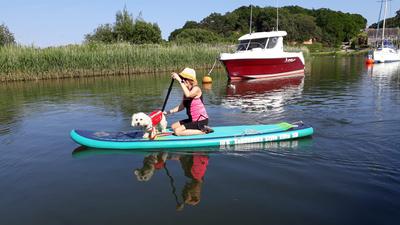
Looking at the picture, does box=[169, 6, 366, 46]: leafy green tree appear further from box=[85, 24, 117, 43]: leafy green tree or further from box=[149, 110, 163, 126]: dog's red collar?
box=[149, 110, 163, 126]: dog's red collar

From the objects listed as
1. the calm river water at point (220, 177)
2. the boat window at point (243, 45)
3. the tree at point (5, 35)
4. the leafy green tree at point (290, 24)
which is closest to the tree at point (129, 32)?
the tree at point (5, 35)

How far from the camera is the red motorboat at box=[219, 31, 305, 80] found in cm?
2173

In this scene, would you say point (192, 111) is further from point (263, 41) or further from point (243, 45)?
point (243, 45)

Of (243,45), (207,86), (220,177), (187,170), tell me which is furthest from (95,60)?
(220,177)

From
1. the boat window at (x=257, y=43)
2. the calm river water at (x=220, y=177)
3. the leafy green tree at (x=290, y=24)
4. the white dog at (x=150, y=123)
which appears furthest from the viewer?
the leafy green tree at (x=290, y=24)

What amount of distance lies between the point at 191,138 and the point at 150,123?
2.86 feet

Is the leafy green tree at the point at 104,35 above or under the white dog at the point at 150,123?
above

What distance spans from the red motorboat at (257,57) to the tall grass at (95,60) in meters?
8.08

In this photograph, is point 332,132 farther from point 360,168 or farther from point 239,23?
point 239,23

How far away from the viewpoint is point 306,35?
288 ft

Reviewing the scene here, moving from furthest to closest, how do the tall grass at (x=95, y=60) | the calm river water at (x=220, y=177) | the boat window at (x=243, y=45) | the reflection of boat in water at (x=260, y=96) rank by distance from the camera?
1. the tall grass at (x=95, y=60)
2. the boat window at (x=243, y=45)
3. the reflection of boat in water at (x=260, y=96)
4. the calm river water at (x=220, y=177)

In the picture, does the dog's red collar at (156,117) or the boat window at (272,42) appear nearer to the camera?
the dog's red collar at (156,117)

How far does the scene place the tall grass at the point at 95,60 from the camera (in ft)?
77.6

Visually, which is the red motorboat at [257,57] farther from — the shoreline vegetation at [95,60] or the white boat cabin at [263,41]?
the shoreline vegetation at [95,60]
